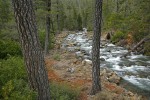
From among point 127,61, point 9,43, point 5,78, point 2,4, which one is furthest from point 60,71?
point 2,4

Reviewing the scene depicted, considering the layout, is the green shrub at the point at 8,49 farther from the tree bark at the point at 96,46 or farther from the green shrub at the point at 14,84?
the tree bark at the point at 96,46

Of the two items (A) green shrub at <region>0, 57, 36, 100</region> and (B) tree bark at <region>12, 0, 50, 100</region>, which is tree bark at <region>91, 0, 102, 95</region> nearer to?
(A) green shrub at <region>0, 57, 36, 100</region>

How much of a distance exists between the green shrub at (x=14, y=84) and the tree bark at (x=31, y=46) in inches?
13.9

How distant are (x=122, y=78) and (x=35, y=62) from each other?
10359 millimetres

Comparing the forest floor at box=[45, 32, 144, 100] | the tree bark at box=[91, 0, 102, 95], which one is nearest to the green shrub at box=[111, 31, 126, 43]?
the forest floor at box=[45, 32, 144, 100]

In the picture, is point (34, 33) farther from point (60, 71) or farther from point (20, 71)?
point (60, 71)

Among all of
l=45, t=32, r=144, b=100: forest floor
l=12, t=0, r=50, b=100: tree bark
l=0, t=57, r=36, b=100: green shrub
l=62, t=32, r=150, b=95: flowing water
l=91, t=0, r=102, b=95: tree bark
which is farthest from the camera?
l=62, t=32, r=150, b=95: flowing water

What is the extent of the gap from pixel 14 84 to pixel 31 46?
1.99 metres

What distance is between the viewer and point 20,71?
377 inches

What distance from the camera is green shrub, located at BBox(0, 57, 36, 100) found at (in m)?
6.13

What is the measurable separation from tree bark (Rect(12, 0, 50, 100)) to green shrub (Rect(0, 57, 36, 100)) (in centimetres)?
35

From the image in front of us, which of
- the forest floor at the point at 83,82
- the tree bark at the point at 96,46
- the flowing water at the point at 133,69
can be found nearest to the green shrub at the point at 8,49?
the forest floor at the point at 83,82

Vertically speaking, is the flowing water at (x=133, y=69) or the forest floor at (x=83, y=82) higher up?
the forest floor at (x=83, y=82)

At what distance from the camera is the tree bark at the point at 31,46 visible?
5.63 m
